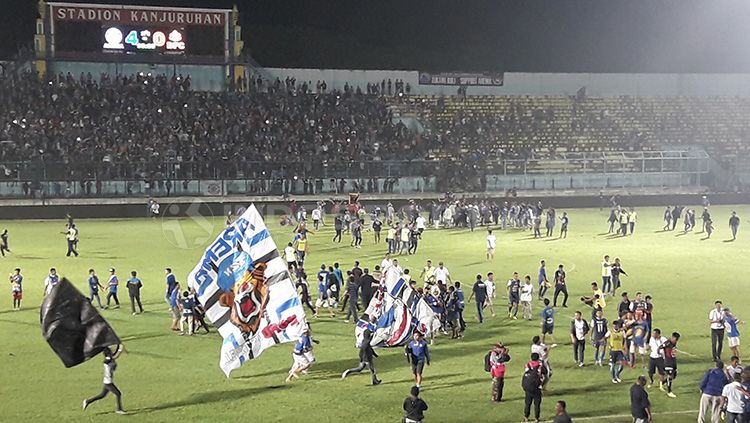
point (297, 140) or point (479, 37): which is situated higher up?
point (479, 37)

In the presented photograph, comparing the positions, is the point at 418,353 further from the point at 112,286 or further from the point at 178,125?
the point at 178,125

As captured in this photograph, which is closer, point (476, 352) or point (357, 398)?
point (357, 398)

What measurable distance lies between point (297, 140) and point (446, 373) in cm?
4193

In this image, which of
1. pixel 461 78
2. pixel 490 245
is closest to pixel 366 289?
pixel 490 245

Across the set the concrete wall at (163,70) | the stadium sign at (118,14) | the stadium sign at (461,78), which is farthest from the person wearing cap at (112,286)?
the stadium sign at (461,78)

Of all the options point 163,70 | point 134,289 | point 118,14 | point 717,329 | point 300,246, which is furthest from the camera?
point 163,70

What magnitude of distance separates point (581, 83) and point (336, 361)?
198 feet

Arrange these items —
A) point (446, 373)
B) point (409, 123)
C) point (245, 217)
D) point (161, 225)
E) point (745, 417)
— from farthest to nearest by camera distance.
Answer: point (409, 123) → point (161, 225) → point (446, 373) → point (245, 217) → point (745, 417)

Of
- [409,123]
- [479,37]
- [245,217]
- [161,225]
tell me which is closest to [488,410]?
[245,217]

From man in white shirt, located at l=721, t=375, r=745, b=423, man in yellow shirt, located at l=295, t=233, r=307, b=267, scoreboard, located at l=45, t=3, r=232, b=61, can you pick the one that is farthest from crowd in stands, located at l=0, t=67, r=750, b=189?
man in white shirt, located at l=721, t=375, r=745, b=423

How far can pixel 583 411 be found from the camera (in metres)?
17.2

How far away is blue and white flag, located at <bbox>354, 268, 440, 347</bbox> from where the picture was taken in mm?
20938

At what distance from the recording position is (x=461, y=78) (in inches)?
2864

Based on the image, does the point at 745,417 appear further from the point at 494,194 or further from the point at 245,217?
the point at 494,194
